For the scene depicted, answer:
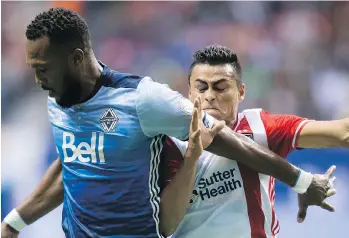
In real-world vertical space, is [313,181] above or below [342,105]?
above

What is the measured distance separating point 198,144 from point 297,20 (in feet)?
13.6

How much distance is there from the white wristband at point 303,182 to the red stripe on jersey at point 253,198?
17 centimetres

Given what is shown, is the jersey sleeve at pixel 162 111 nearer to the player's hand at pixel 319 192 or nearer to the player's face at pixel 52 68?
the player's face at pixel 52 68

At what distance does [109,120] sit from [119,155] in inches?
5.3

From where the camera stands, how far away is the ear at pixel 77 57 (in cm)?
241

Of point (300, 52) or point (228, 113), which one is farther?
point (300, 52)

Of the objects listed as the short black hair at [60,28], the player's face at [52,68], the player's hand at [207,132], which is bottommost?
the player's hand at [207,132]

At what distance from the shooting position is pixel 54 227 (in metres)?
5.16

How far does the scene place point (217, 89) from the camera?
2896 mm

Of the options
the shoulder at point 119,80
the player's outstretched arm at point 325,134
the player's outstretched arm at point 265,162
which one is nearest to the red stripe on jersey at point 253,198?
the player's outstretched arm at point 265,162

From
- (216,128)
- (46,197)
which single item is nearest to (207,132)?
(216,128)

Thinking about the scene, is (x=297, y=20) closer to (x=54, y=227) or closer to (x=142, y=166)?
(x=54, y=227)

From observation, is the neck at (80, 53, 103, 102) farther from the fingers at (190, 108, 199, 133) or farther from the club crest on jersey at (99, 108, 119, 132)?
the fingers at (190, 108, 199, 133)

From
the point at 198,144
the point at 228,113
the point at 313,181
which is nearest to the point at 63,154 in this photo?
the point at 198,144
